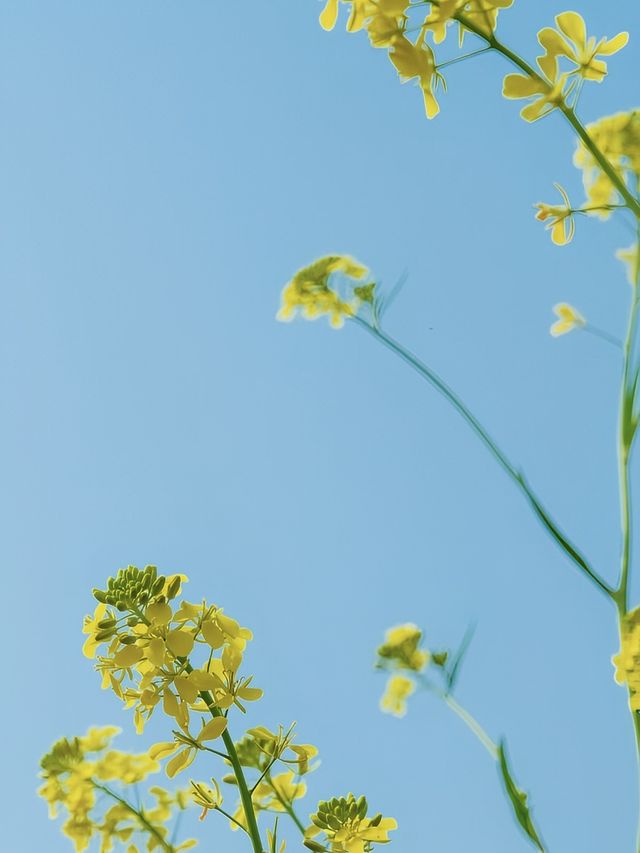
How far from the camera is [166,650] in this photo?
72cm

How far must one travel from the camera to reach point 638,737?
80 centimetres

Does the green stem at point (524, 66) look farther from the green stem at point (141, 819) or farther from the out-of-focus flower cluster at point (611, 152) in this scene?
the green stem at point (141, 819)

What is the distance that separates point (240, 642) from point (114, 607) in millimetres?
119

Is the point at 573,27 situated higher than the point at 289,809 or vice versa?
the point at 573,27

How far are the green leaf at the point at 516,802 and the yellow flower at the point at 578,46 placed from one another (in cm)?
62

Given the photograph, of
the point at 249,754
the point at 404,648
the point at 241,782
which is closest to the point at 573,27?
the point at 241,782

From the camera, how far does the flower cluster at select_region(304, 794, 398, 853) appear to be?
2.60 feet

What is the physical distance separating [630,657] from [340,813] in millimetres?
323

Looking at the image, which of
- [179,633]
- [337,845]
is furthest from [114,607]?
[337,845]

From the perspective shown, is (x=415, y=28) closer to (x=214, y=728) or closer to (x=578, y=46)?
(x=578, y=46)

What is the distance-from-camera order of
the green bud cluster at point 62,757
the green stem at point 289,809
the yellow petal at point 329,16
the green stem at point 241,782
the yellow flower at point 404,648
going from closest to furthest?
the green stem at point 241,782
the yellow petal at point 329,16
the green stem at point 289,809
the green bud cluster at point 62,757
the yellow flower at point 404,648

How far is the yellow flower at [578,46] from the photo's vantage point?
76 cm

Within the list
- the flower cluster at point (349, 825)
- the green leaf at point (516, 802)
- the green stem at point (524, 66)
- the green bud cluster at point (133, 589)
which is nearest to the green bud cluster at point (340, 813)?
the flower cluster at point (349, 825)

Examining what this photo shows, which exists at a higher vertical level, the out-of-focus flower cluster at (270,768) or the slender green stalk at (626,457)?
the slender green stalk at (626,457)
